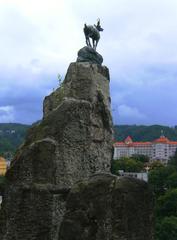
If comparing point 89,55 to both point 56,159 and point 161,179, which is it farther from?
point 161,179

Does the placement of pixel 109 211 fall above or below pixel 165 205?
above

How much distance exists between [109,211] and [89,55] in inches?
260

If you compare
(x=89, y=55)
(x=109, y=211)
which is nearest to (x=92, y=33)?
(x=89, y=55)

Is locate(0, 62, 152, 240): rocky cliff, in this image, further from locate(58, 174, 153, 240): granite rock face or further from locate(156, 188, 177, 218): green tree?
locate(156, 188, 177, 218): green tree

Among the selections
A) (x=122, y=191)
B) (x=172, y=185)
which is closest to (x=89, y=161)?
(x=122, y=191)

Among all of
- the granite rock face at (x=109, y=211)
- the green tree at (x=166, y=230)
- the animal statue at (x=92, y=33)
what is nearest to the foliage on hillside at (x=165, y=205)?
the green tree at (x=166, y=230)

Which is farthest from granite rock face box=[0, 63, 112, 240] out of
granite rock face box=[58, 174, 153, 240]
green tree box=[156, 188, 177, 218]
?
green tree box=[156, 188, 177, 218]

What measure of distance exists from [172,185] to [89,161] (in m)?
72.7

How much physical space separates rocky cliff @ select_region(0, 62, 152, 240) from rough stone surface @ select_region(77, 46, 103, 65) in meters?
0.31

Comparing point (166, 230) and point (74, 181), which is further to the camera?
point (166, 230)

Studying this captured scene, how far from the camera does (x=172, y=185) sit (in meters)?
83.7

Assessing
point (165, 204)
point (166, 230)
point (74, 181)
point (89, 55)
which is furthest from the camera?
point (165, 204)

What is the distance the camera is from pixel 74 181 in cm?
1180

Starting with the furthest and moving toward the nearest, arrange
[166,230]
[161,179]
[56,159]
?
[161,179] < [166,230] < [56,159]
